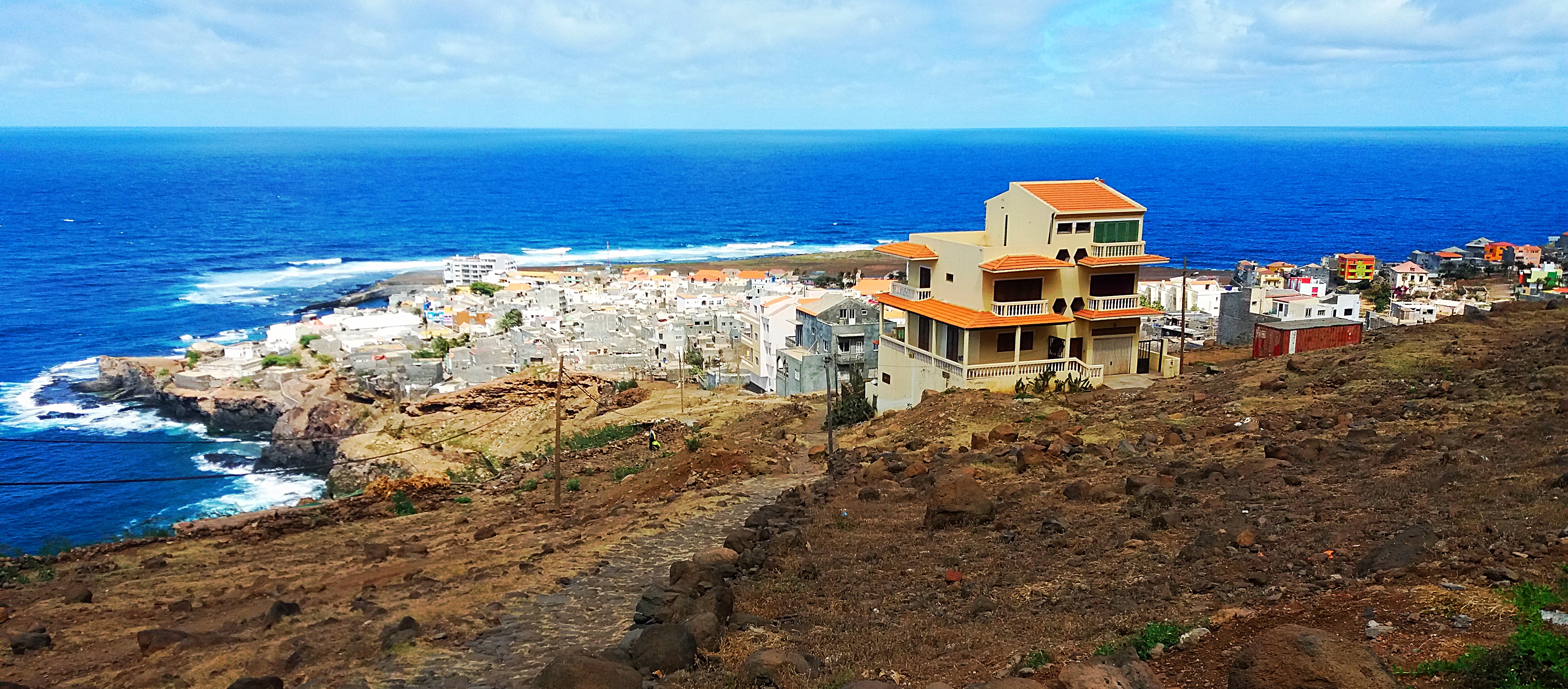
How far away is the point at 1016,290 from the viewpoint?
26.2m

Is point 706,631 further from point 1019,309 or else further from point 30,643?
point 1019,309

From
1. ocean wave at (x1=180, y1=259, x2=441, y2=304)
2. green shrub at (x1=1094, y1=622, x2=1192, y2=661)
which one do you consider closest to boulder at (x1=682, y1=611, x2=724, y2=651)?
green shrub at (x1=1094, y1=622, x2=1192, y2=661)

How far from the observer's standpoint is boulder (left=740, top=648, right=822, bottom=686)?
29.2ft

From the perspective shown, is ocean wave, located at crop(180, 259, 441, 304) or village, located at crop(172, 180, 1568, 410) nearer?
village, located at crop(172, 180, 1568, 410)

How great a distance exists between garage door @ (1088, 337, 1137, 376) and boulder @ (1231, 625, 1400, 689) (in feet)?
65.3

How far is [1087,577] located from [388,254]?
357 feet

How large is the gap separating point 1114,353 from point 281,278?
82744 mm

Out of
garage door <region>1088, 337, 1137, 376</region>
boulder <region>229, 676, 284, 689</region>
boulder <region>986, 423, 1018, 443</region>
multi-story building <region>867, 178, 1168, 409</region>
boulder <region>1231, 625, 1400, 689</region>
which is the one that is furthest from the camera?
garage door <region>1088, 337, 1137, 376</region>

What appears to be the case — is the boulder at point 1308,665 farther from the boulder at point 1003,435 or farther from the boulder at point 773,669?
the boulder at point 1003,435

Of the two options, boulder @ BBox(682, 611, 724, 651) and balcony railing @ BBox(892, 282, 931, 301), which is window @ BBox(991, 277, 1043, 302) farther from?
boulder @ BBox(682, 611, 724, 651)

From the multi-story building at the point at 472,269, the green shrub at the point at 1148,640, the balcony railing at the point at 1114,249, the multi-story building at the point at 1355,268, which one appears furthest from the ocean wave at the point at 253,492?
the multi-story building at the point at 1355,268

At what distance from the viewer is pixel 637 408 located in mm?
35094

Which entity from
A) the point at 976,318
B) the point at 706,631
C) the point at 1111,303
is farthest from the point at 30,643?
the point at 1111,303

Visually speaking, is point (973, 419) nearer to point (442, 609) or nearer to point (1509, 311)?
point (442, 609)
